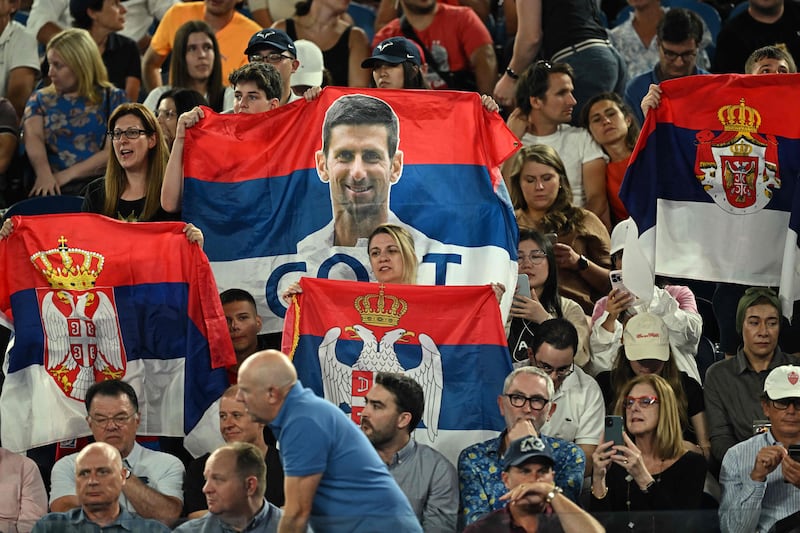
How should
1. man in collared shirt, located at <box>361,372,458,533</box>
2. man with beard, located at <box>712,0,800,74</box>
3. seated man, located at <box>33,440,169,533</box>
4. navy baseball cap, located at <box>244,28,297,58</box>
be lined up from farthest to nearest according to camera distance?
man with beard, located at <box>712,0,800,74</box> → navy baseball cap, located at <box>244,28,297,58</box> → man in collared shirt, located at <box>361,372,458,533</box> → seated man, located at <box>33,440,169,533</box>

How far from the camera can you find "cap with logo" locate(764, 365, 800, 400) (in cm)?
834

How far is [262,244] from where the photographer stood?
9.59 m

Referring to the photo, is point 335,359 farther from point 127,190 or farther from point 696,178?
point 696,178

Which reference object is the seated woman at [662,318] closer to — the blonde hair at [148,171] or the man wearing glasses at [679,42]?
the man wearing glasses at [679,42]

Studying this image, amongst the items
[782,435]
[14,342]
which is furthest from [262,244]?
[782,435]

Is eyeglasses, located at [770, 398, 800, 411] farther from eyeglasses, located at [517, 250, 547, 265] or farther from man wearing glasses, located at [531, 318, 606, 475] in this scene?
eyeglasses, located at [517, 250, 547, 265]

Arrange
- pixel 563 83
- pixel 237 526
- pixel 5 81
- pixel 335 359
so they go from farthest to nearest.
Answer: pixel 5 81
pixel 563 83
pixel 335 359
pixel 237 526

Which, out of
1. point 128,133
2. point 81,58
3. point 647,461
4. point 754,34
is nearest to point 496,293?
point 647,461

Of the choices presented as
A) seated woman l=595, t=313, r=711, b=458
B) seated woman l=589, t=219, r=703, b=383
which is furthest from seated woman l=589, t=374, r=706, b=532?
seated woman l=589, t=219, r=703, b=383

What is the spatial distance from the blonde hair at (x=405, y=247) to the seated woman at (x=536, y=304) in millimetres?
631

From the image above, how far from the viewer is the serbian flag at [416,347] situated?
8.65 m

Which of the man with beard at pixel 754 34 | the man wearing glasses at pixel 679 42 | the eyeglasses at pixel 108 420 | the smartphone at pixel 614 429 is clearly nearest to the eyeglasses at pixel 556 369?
the smartphone at pixel 614 429

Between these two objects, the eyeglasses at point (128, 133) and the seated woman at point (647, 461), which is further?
the eyeglasses at point (128, 133)

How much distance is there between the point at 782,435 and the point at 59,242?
3944 millimetres
